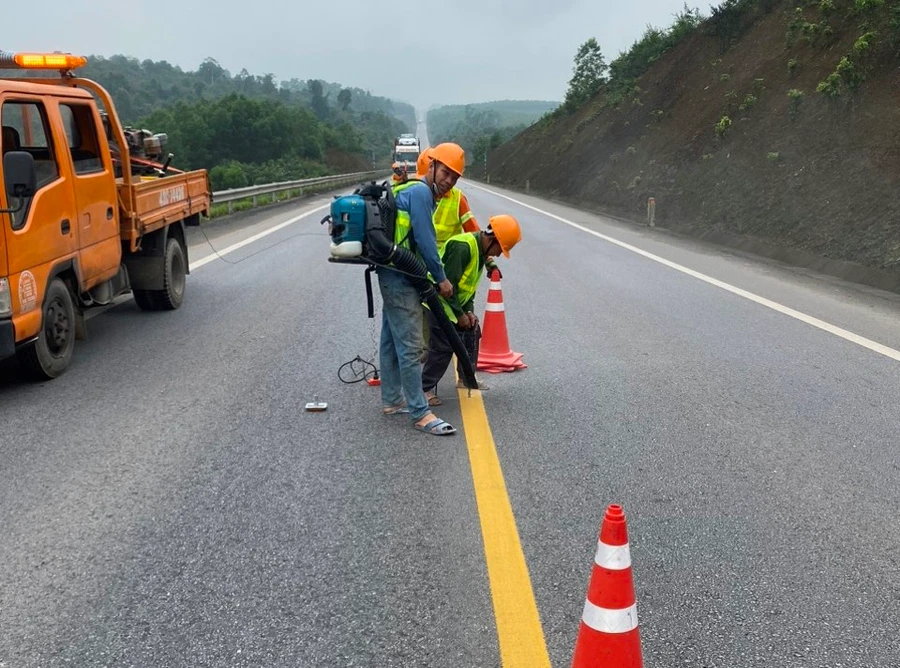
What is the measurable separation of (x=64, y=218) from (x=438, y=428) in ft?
11.4

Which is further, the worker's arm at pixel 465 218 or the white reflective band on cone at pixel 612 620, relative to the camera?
the worker's arm at pixel 465 218

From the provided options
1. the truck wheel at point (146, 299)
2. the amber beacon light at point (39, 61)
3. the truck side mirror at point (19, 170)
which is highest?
the amber beacon light at point (39, 61)

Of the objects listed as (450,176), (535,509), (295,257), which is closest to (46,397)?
(450,176)

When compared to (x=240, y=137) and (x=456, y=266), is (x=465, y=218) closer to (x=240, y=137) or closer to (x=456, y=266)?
(x=456, y=266)

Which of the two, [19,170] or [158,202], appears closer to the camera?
[19,170]

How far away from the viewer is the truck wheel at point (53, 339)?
6309 millimetres

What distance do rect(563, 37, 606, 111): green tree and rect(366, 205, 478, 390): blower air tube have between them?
174ft

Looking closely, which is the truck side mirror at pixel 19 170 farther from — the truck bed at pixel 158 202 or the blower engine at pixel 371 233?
the truck bed at pixel 158 202

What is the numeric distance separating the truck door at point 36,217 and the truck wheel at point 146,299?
7.31 ft

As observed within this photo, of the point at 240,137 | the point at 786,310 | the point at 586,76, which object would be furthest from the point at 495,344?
the point at 240,137

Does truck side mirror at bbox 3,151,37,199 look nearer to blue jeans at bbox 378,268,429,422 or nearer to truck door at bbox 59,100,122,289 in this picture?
truck door at bbox 59,100,122,289

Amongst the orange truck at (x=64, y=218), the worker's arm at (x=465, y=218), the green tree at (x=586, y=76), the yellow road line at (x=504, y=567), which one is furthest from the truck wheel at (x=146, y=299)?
the green tree at (x=586, y=76)

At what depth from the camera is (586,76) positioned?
58.1 m

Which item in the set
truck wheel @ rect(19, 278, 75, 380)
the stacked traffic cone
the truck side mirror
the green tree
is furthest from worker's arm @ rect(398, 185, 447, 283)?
the green tree
